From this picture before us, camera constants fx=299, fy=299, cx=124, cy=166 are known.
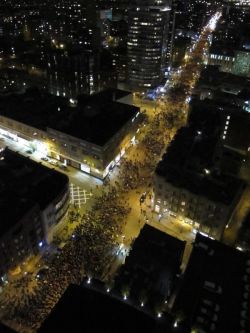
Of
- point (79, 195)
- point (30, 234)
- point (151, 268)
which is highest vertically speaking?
point (30, 234)

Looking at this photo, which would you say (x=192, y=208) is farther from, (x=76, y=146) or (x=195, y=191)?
(x=76, y=146)

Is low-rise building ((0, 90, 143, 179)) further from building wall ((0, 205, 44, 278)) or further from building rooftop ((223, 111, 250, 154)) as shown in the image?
building rooftop ((223, 111, 250, 154))

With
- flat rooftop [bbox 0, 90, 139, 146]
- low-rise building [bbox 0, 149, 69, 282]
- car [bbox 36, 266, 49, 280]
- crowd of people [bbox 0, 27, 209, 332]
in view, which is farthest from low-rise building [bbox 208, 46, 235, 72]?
car [bbox 36, 266, 49, 280]

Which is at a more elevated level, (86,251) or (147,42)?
(147,42)

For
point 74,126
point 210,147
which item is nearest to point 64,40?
point 74,126

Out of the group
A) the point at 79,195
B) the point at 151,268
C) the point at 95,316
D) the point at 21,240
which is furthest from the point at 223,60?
the point at 95,316

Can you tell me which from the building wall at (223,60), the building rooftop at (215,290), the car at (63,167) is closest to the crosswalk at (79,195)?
the car at (63,167)

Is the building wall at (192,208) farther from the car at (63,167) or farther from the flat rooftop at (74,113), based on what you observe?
the car at (63,167)

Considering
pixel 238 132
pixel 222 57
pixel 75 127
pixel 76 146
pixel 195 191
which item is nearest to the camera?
pixel 195 191
